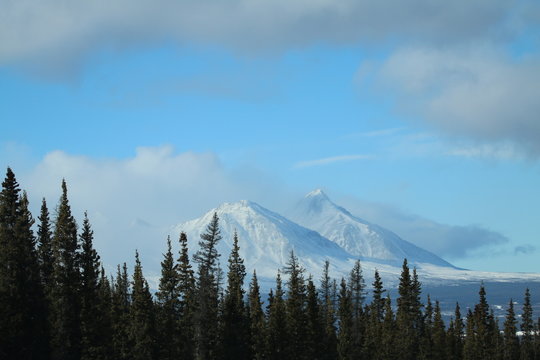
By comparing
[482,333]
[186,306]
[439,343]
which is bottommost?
[439,343]

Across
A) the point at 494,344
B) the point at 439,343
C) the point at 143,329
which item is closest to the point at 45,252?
the point at 143,329

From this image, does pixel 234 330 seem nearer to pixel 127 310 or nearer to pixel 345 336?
pixel 127 310

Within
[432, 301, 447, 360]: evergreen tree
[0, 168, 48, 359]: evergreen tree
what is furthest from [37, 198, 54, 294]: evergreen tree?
[432, 301, 447, 360]: evergreen tree

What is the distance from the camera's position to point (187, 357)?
68062mm

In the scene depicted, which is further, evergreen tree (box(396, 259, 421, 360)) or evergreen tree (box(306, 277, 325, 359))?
evergreen tree (box(396, 259, 421, 360))

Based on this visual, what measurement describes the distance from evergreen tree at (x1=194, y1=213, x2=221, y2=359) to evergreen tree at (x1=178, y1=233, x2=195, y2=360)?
0.61 m

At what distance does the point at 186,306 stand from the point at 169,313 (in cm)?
258

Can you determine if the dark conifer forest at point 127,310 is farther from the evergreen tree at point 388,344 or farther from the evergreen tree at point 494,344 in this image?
the evergreen tree at point 494,344

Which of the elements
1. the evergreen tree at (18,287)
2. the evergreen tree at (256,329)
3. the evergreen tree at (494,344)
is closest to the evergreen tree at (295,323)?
the evergreen tree at (256,329)

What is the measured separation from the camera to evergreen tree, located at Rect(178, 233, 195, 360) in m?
66.8

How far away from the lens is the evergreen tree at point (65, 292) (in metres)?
61.5

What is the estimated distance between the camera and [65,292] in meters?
62.2

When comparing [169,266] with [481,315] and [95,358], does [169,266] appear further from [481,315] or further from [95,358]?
[481,315]

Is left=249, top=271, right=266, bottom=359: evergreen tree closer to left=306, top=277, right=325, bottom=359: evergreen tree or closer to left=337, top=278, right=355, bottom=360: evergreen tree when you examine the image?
left=306, top=277, right=325, bottom=359: evergreen tree
